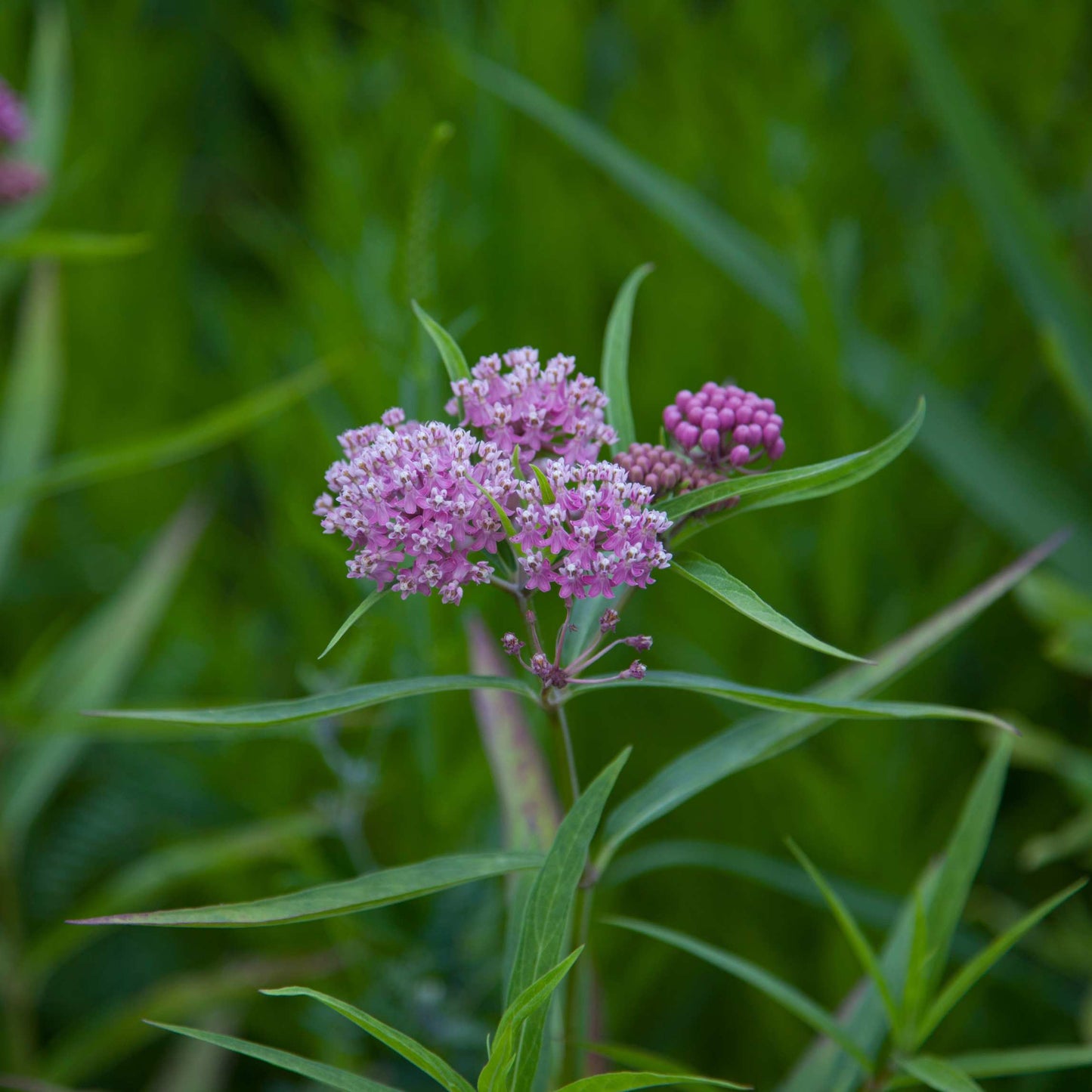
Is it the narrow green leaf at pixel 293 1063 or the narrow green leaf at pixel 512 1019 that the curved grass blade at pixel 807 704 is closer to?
the narrow green leaf at pixel 512 1019

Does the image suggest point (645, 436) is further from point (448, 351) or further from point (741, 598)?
point (741, 598)

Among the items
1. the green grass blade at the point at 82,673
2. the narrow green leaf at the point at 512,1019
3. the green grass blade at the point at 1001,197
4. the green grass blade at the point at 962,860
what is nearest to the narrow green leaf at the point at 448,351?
the narrow green leaf at the point at 512,1019

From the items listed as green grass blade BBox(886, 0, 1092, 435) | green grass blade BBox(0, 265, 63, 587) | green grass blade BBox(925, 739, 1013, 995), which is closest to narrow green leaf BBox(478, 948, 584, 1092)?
green grass blade BBox(925, 739, 1013, 995)

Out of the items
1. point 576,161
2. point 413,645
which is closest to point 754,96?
point 576,161

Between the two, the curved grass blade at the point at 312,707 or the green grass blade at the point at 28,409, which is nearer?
the curved grass blade at the point at 312,707

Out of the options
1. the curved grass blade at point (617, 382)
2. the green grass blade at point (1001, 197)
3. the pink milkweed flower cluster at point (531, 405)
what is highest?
the green grass blade at point (1001, 197)

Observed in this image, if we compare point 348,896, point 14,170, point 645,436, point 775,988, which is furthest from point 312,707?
point 645,436

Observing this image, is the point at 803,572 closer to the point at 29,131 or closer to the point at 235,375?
the point at 235,375

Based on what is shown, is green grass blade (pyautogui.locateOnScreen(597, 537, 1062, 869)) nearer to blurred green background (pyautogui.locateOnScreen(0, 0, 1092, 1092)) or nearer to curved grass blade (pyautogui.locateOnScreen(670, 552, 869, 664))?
curved grass blade (pyautogui.locateOnScreen(670, 552, 869, 664))

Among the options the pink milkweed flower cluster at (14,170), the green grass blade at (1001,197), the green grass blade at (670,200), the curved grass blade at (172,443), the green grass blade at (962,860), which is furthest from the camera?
the green grass blade at (1001,197)
